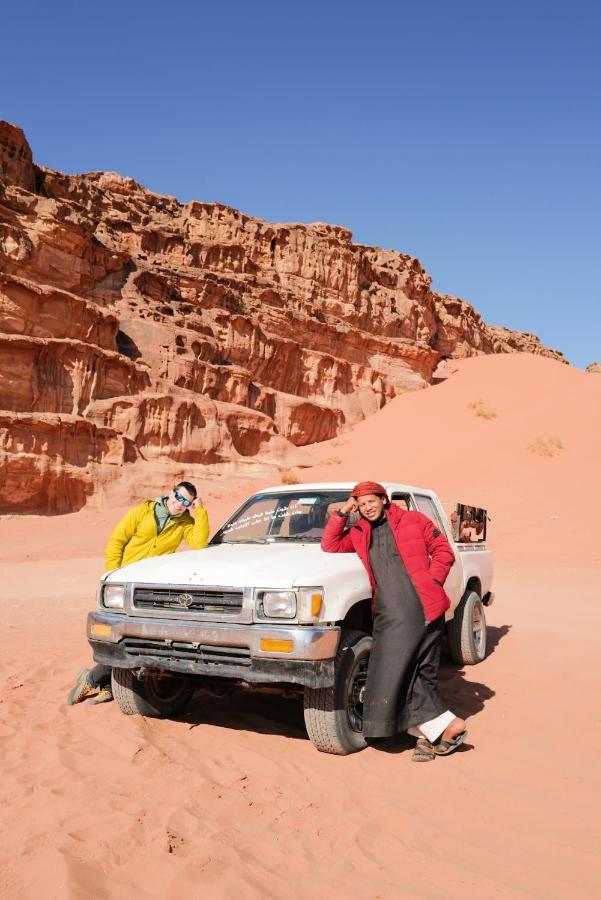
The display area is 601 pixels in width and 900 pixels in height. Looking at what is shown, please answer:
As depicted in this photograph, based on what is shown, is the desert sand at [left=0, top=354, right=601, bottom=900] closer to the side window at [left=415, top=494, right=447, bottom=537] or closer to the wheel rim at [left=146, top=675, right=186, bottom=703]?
the wheel rim at [left=146, top=675, right=186, bottom=703]

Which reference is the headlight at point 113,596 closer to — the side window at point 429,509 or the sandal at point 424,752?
the sandal at point 424,752

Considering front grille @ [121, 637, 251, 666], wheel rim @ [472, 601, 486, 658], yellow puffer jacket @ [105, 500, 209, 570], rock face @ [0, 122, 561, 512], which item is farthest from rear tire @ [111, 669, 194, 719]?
rock face @ [0, 122, 561, 512]

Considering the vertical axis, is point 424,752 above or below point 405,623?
below

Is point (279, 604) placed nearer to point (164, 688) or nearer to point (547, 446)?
point (164, 688)

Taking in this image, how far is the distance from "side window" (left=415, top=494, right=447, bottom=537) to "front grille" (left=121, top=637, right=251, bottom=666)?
9.37 ft

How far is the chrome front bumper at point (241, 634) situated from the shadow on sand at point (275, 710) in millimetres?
1072

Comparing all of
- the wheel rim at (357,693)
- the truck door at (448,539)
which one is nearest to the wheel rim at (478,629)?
the truck door at (448,539)

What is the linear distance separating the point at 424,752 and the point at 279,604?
1535 mm

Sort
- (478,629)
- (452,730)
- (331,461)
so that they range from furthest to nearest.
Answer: (331,461), (478,629), (452,730)

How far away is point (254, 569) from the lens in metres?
4.36

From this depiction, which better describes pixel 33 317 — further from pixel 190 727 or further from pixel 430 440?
pixel 190 727

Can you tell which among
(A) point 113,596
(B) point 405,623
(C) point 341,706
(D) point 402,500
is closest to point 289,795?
(C) point 341,706

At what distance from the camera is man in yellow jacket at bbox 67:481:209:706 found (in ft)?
18.9

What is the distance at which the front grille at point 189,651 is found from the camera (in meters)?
4.10
